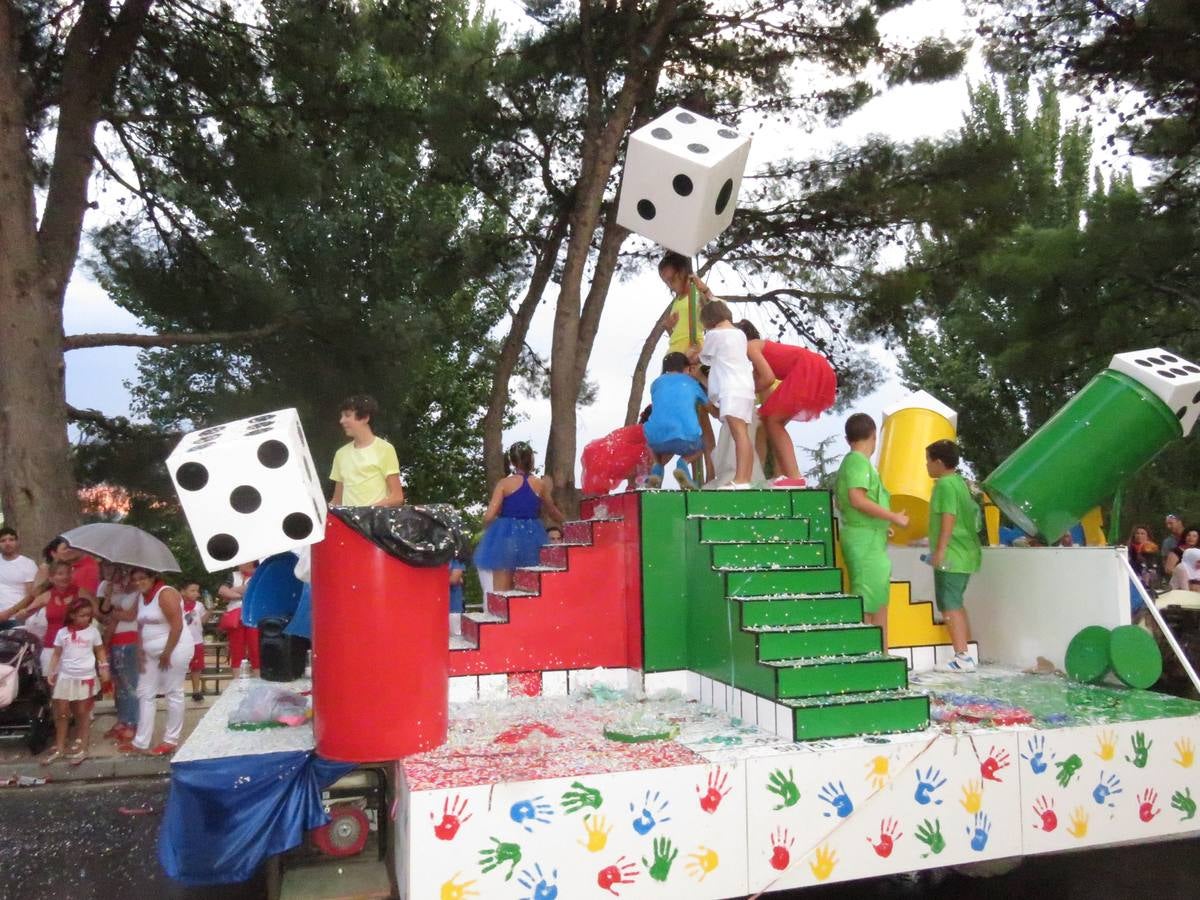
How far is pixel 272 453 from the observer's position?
3812mm

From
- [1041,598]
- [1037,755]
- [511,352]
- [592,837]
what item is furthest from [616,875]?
[511,352]

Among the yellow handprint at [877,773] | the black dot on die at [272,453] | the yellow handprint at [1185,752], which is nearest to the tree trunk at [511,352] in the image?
the black dot on die at [272,453]

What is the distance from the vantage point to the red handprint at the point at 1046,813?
4.05 metres

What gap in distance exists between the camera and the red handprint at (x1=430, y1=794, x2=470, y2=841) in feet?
10.9

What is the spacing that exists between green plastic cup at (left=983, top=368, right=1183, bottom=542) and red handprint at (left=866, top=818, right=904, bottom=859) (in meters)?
2.75

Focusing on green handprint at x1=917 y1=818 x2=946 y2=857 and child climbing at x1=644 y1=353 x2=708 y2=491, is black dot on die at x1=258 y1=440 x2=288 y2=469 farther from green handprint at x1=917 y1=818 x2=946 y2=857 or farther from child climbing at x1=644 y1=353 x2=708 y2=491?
green handprint at x1=917 y1=818 x2=946 y2=857

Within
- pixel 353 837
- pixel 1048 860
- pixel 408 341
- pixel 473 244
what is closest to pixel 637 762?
pixel 353 837

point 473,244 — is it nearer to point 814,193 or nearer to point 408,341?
point 408,341

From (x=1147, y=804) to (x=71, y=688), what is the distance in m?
7.19

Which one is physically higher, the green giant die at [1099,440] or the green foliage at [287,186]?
the green foliage at [287,186]

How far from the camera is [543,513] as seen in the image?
730 centimetres

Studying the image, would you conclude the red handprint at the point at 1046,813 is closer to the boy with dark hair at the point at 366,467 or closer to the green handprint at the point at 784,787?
the green handprint at the point at 784,787

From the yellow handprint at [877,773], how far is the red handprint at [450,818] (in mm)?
1625

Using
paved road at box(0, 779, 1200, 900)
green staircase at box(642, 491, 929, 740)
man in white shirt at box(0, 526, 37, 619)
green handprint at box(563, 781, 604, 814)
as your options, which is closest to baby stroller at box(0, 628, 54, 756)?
man in white shirt at box(0, 526, 37, 619)
